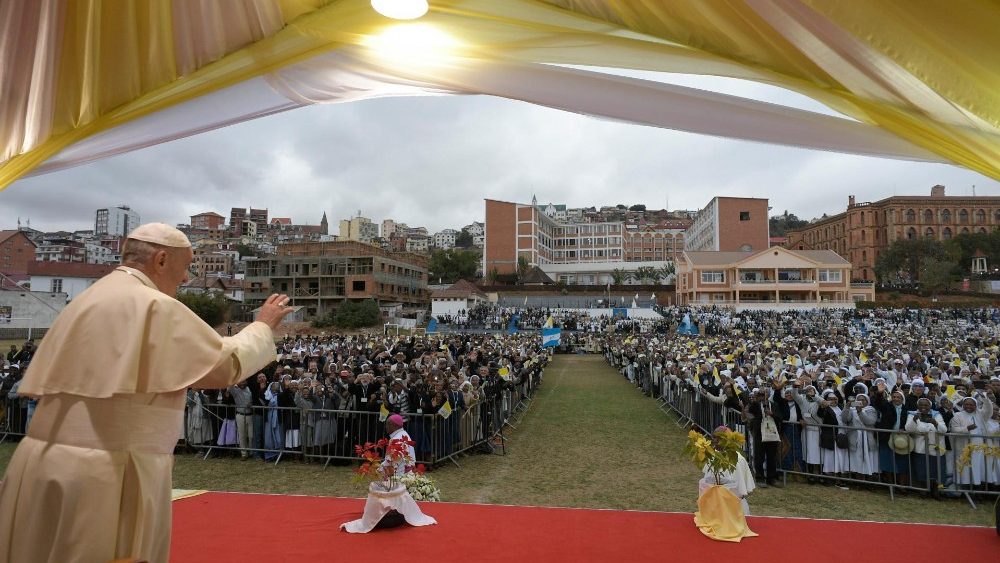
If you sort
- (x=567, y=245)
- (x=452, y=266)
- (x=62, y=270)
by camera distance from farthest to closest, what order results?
(x=567, y=245)
(x=452, y=266)
(x=62, y=270)

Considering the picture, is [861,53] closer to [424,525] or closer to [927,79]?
[927,79]

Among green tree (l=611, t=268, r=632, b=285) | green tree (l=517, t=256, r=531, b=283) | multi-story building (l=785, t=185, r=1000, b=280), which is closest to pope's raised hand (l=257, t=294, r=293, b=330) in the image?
green tree (l=517, t=256, r=531, b=283)

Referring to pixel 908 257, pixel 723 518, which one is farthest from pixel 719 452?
pixel 908 257

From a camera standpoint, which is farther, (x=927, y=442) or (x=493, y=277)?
(x=493, y=277)

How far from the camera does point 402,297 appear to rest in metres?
65.8

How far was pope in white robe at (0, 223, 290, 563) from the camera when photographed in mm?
1867

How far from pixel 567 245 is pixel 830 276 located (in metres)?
51.6

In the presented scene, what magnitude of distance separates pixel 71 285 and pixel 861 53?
2378 inches

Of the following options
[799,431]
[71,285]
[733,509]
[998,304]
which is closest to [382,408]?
[733,509]

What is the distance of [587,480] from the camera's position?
28.1 feet

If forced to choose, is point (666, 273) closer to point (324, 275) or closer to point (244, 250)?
point (324, 275)

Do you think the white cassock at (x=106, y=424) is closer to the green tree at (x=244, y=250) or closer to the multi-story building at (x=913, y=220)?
the multi-story building at (x=913, y=220)

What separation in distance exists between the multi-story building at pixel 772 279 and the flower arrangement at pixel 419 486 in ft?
169

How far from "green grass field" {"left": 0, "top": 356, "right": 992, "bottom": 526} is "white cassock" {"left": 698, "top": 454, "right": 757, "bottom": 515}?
→ 1.60 meters
